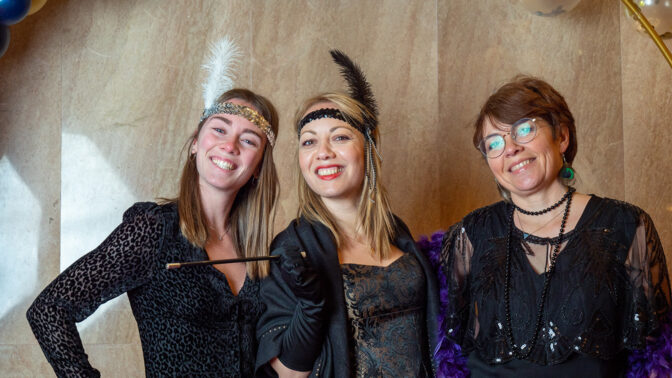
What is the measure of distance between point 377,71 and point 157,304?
224cm

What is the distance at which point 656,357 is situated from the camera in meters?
1.93

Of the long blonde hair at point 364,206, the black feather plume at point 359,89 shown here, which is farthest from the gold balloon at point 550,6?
the long blonde hair at point 364,206

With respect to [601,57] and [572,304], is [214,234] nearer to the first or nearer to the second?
[572,304]

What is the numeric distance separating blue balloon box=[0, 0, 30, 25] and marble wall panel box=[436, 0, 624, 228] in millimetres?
1976

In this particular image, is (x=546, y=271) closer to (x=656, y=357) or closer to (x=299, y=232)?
(x=656, y=357)

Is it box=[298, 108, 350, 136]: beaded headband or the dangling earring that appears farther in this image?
box=[298, 108, 350, 136]: beaded headband

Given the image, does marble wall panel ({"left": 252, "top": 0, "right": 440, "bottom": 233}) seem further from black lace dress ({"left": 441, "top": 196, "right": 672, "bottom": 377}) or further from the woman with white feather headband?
black lace dress ({"left": 441, "top": 196, "right": 672, "bottom": 377})

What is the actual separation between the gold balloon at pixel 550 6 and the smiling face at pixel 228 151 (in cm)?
152

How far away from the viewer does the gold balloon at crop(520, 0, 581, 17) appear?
305 centimetres

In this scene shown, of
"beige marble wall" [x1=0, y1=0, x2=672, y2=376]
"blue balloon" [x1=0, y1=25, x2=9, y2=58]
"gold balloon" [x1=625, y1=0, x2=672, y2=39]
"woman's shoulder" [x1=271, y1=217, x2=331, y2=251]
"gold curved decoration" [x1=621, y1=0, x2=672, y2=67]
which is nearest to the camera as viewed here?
"gold curved decoration" [x1=621, y1=0, x2=672, y2=67]

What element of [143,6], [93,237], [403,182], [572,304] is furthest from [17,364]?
[572,304]

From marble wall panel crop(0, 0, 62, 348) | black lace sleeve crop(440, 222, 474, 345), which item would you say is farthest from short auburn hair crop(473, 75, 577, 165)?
marble wall panel crop(0, 0, 62, 348)

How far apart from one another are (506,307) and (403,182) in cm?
200

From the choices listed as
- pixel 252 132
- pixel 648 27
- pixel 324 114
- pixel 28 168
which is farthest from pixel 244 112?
pixel 28 168
